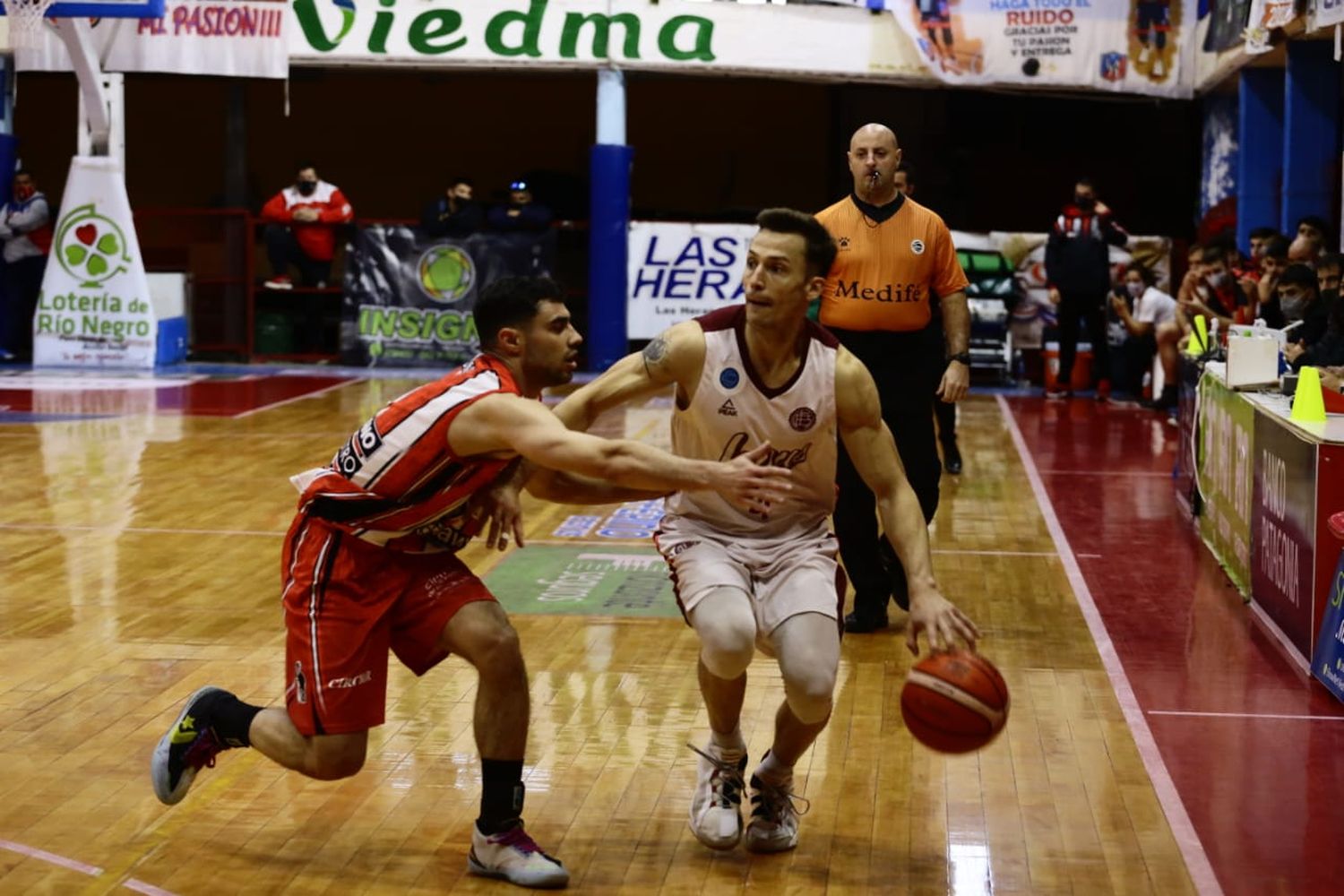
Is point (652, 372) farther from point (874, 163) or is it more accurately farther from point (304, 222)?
point (304, 222)

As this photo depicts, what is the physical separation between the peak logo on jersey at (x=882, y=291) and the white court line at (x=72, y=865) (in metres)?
4.01

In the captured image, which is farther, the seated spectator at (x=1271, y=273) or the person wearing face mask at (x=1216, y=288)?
the person wearing face mask at (x=1216, y=288)

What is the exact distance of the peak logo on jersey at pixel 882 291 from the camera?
7879 mm

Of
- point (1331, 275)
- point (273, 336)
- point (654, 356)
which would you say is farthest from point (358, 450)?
point (273, 336)

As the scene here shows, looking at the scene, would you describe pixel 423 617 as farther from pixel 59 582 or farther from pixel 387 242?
pixel 387 242

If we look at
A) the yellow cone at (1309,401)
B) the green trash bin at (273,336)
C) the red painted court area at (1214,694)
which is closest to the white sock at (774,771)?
the red painted court area at (1214,694)

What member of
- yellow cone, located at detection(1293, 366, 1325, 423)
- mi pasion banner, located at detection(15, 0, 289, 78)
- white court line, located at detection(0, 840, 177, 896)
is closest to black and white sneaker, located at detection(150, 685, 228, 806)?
white court line, located at detection(0, 840, 177, 896)

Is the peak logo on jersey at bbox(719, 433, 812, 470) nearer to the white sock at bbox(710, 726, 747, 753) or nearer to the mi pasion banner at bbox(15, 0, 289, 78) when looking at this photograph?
the white sock at bbox(710, 726, 747, 753)

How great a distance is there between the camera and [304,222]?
1997 centimetres

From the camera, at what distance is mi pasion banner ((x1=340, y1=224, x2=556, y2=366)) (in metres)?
19.8

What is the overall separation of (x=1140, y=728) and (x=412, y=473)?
115 inches

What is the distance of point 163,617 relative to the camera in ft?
26.9

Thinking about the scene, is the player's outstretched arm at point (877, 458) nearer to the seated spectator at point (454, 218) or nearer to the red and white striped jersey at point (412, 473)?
the red and white striped jersey at point (412, 473)

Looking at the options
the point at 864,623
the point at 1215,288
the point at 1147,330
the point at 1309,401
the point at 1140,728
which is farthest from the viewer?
the point at 1147,330
